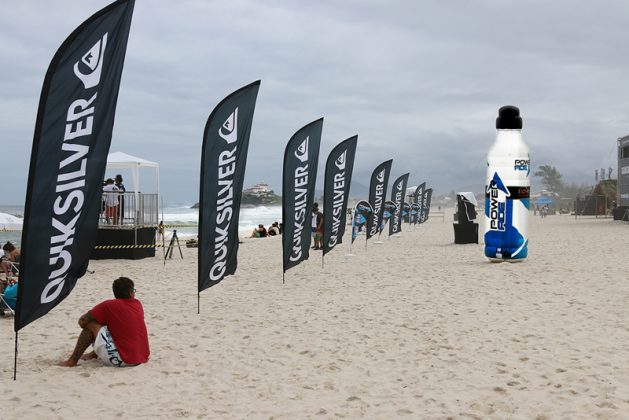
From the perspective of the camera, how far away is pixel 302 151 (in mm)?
11273

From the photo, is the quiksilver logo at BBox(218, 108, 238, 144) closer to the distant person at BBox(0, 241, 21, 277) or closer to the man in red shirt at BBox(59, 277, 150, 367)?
the man in red shirt at BBox(59, 277, 150, 367)

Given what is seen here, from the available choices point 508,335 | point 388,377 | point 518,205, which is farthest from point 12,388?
point 518,205

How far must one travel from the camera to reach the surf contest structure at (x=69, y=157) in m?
4.93

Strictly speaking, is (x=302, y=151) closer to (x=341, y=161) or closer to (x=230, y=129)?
(x=341, y=161)

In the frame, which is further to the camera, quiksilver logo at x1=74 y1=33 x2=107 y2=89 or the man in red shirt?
the man in red shirt

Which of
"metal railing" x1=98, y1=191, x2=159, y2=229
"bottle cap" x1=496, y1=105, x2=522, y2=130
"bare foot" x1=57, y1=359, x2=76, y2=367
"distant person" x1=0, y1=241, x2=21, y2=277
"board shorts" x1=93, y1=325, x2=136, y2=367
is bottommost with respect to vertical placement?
"bare foot" x1=57, y1=359, x2=76, y2=367

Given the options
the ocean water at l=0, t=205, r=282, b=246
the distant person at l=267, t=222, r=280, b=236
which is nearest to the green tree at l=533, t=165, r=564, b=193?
the ocean water at l=0, t=205, r=282, b=246

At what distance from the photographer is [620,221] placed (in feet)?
119

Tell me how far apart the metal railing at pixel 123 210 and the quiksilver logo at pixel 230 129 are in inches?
359

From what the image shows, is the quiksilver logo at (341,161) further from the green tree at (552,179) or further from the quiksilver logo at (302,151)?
the green tree at (552,179)

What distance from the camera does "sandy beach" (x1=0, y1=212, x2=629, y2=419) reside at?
4824 millimetres

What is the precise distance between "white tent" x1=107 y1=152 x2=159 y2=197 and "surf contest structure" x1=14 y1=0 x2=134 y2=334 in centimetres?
1256

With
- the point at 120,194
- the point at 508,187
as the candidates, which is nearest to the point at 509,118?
the point at 508,187

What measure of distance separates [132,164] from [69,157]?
13.0 m
